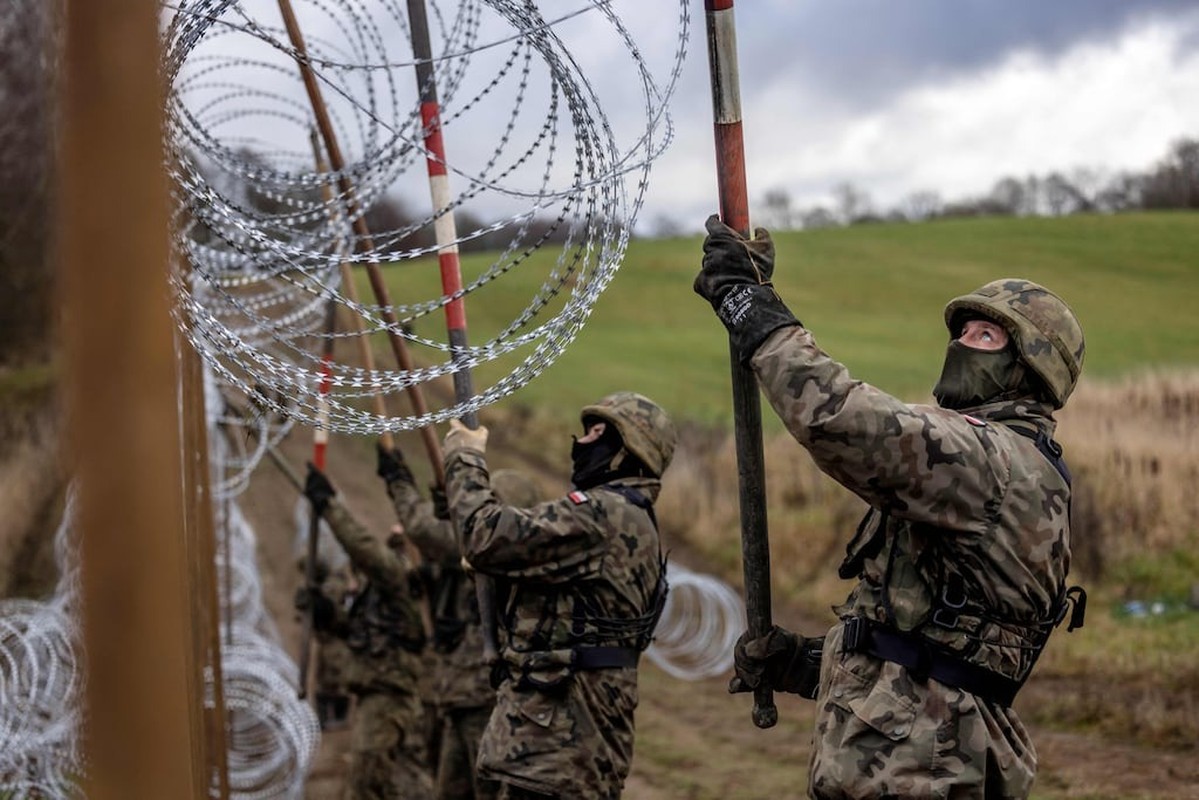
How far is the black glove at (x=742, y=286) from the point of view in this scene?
3756 mm

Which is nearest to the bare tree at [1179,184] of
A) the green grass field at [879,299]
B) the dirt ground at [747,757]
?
the green grass field at [879,299]

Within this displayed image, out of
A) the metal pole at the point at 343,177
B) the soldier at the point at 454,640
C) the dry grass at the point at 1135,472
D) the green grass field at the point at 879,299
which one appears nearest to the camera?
the metal pole at the point at 343,177

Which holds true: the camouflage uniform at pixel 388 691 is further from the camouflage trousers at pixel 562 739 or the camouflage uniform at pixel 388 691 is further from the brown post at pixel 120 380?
the brown post at pixel 120 380

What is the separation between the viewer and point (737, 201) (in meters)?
4.09

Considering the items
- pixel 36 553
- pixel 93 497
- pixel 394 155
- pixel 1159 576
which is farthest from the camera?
pixel 36 553

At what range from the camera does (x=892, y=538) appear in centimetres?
386

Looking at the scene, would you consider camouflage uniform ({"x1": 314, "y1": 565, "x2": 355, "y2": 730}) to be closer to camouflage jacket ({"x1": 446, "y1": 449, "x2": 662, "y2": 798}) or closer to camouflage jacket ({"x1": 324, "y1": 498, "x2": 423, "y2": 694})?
camouflage jacket ({"x1": 324, "y1": 498, "x2": 423, "y2": 694})

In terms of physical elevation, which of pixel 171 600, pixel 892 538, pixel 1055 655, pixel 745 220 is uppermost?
pixel 745 220

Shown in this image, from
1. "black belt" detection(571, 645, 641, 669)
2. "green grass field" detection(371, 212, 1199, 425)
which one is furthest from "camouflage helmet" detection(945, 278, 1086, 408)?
"green grass field" detection(371, 212, 1199, 425)

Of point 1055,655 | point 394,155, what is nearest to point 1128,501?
point 1055,655

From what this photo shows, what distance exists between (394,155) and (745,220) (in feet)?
5.23

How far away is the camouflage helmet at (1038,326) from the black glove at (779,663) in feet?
3.72

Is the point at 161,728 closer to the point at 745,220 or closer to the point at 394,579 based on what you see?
the point at 745,220

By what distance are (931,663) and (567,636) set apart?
6.75 ft
